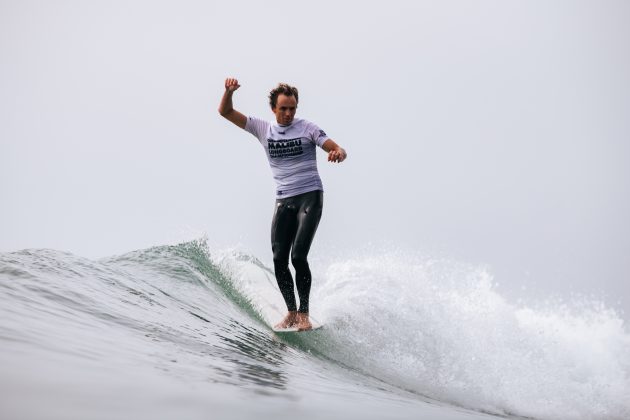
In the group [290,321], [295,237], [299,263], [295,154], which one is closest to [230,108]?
[295,154]

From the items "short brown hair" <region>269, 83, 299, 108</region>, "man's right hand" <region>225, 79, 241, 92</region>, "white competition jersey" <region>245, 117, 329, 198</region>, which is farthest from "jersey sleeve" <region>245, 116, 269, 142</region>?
"man's right hand" <region>225, 79, 241, 92</region>

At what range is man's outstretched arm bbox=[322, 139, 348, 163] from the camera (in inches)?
198

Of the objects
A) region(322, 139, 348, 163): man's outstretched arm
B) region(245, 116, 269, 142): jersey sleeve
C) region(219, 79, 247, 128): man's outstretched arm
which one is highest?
region(219, 79, 247, 128): man's outstretched arm

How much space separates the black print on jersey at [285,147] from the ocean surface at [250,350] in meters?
1.56

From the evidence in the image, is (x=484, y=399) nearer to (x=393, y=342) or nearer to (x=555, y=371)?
(x=393, y=342)

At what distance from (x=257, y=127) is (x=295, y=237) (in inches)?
44.9

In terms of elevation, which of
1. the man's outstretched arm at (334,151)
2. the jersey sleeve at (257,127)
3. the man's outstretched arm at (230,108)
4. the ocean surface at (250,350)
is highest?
the man's outstretched arm at (230,108)

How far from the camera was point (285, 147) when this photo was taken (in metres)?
5.54

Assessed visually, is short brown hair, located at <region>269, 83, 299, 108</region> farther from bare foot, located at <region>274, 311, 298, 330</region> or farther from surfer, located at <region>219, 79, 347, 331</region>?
bare foot, located at <region>274, 311, 298, 330</region>

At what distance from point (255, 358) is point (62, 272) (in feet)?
6.30

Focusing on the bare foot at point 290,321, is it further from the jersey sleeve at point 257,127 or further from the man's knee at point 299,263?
the jersey sleeve at point 257,127

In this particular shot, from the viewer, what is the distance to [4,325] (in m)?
2.32

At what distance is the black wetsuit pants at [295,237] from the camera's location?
539 cm

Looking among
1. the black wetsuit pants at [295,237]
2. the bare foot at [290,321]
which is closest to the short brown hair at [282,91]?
the black wetsuit pants at [295,237]
